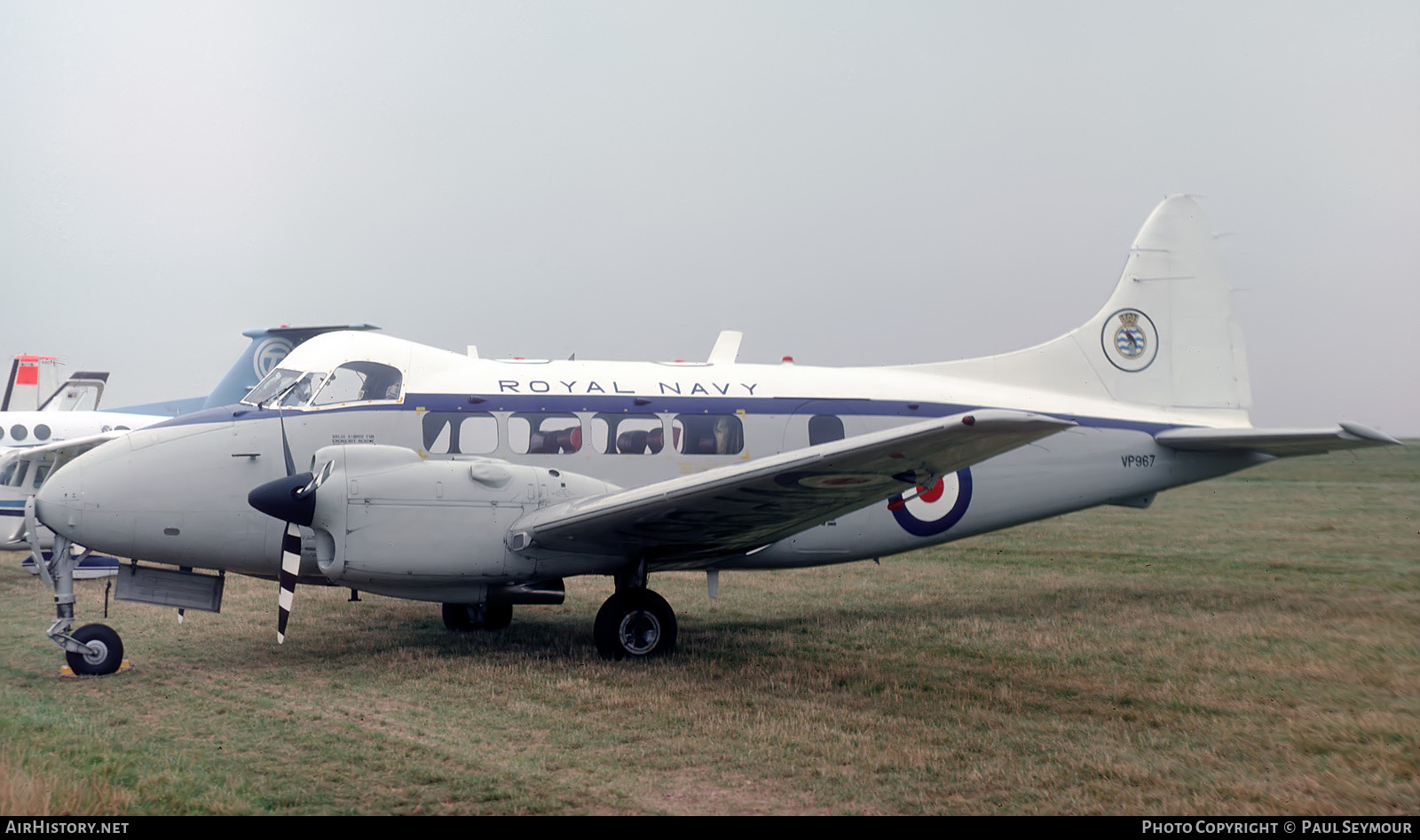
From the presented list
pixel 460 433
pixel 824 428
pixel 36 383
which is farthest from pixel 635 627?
pixel 36 383

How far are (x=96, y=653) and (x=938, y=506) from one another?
Result: 774cm

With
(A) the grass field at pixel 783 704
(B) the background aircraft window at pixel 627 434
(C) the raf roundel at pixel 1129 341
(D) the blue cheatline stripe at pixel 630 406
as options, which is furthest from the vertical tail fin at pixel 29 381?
(C) the raf roundel at pixel 1129 341

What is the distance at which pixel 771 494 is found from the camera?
289 inches

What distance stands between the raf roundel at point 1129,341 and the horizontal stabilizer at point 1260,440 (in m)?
0.96

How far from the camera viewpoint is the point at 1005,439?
6.42 m

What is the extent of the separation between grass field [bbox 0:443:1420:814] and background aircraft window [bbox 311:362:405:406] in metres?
2.37

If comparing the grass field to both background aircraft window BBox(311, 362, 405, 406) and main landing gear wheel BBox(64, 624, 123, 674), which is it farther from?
background aircraft window BBox(311, 362, 405, 406)

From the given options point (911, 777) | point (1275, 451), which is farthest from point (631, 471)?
point (1275, 451)

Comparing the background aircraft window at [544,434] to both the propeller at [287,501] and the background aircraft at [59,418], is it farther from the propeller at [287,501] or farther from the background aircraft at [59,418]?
the background aircraft at [59,418]

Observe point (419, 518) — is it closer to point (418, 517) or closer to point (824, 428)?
point (418, 517)

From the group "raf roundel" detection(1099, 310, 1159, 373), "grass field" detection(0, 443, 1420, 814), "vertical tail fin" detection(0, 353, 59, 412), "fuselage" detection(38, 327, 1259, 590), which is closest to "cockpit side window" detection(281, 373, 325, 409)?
"fuselage" detection(38, 327, 1259, 590)

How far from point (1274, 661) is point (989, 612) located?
3569 mm

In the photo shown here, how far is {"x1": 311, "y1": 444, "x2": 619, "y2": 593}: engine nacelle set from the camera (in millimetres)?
7742

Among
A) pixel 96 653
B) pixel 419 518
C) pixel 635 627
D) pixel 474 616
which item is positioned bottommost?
pixel 474 616
